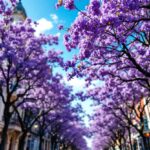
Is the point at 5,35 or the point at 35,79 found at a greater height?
the point at 5,35

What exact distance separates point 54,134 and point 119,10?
33.3 meters

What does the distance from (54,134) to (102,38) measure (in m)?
30.7

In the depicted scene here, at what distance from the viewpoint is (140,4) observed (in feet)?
27.8

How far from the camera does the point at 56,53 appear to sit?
1828 centimetres

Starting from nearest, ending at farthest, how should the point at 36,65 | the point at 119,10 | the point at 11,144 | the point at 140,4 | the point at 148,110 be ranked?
the point at 140,4 < the point at 119,10 < the point at 36,65 < the point at 11,144 < the point at 148,110

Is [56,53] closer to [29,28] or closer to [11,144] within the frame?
[29,28]

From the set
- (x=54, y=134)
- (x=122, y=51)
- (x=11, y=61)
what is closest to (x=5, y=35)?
(x=11, y=61)

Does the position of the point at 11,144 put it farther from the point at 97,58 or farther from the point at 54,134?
the point at 97,58

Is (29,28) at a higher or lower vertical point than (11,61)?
higher

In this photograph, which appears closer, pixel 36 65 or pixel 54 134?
pixel 36 65

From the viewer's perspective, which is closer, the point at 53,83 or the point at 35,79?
the point at 35,79

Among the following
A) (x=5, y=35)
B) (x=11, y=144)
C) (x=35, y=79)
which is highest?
(x=5, y=35)

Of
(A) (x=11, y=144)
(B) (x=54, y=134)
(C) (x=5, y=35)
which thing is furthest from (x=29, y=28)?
(B) (x=54, y=134)

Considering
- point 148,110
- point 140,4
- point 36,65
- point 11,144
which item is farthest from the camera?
point 148,110
